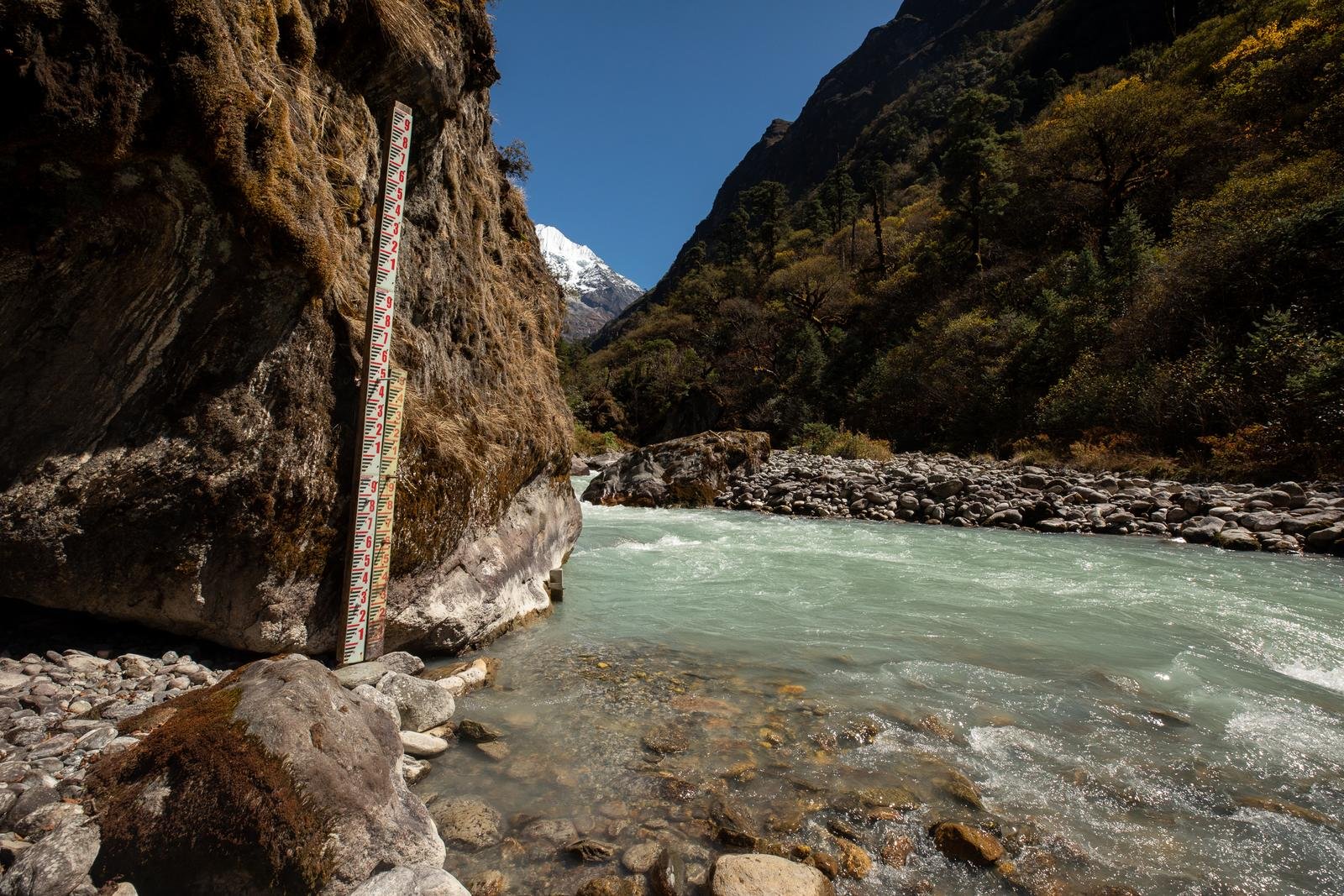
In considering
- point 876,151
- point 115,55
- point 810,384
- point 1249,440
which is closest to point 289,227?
point 115,55

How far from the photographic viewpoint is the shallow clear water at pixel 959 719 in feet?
7.46

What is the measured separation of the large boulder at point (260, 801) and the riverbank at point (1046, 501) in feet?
35.2

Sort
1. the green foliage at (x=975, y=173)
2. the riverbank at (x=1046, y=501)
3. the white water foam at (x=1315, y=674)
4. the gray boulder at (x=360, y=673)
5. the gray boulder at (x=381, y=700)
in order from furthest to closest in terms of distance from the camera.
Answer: the green foliage at (x=975, y=173), the riverbank at (x=1046, y=501), the white water foam at (x=1315, y=674), the gray boulder at (x=360, y=673), the gray boulder at (x=381, y=700)

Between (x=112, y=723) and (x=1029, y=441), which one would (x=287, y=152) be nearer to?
(x=112, y=723)

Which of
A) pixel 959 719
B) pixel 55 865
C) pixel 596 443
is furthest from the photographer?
pixel 596 443

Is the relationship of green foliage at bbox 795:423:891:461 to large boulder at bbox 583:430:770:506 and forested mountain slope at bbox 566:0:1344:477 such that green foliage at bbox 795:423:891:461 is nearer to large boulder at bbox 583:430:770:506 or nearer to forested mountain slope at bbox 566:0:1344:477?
forested mountain slope at bbox 566:0:1344:477

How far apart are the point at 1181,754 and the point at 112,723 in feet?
15.8

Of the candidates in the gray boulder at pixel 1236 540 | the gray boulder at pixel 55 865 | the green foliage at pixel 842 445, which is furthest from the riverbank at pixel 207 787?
the green foliage at pixel 842 445

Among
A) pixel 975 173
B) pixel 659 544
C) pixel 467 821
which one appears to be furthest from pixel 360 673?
pixel 975 173

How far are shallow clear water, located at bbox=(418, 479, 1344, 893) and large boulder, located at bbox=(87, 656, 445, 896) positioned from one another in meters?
0.38

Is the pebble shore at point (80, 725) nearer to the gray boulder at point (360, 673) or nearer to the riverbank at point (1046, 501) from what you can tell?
the gray boulder at point (360, 673)

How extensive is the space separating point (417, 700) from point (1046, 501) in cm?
1120

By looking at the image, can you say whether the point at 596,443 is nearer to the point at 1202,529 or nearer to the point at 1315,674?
the point at 1202,529

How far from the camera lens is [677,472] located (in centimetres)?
1547
